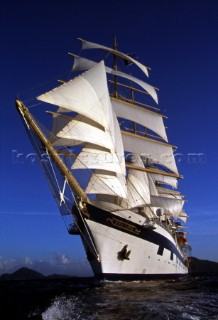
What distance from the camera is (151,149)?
4666 centimetres

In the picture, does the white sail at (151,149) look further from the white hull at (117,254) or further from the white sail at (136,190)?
the white hull at (117,254)

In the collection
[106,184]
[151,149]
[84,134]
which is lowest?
[106,184]

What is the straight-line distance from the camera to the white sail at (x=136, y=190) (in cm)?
3142

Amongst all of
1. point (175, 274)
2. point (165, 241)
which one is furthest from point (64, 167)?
point (175, 274)

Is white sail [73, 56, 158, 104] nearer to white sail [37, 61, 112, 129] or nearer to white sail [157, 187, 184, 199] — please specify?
white sail [37, 61, 112, 129]

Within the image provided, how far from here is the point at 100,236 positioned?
80.5 ft

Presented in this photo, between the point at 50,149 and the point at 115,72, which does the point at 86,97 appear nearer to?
the point at 50,149

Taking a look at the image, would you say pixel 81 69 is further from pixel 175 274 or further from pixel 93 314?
pixel 93 314

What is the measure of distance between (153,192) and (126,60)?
2209cm

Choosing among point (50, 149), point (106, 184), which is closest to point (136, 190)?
point (106, 184)

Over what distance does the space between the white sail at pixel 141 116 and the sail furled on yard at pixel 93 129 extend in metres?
14.2

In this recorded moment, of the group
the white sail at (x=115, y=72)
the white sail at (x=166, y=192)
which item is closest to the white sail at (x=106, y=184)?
the white sail at (x=115, y=72)

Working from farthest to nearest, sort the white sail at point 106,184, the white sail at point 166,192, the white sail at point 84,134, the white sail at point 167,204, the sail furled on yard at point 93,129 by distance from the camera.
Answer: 1. the white sail at point 166,192
2. the white sail at point 167,204
3. the white sail at point 84,134
4. the sail furled on yard at point 93,129
5. the white sail at point 106,184

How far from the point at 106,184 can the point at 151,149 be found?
20.6 m
